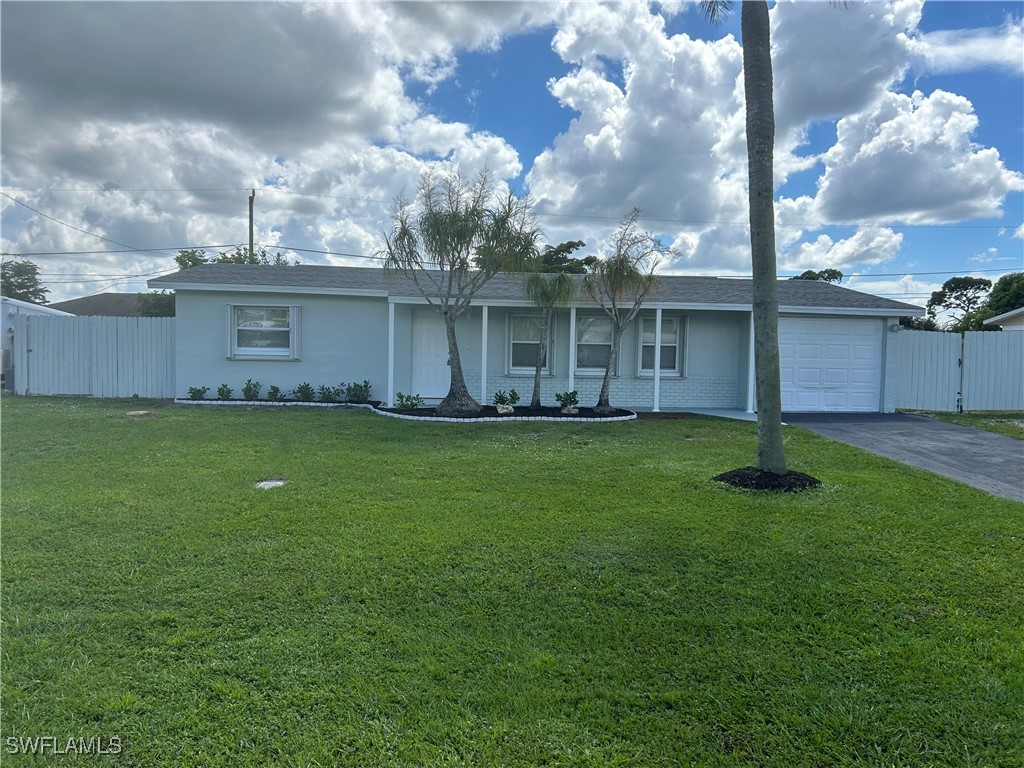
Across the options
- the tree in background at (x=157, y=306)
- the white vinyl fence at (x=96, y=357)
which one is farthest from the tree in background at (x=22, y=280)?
the white vinyl fence at (x=96, y=357)

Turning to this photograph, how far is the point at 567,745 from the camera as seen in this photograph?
2127mm

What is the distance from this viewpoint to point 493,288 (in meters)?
13.4

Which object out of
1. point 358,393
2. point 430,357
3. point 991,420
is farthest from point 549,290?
point 991,420

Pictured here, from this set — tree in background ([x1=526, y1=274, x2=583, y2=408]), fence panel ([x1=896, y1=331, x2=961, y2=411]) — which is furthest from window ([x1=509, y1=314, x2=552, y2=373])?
fence panel ([x1=896, y1=331, x2=961, y2=411])

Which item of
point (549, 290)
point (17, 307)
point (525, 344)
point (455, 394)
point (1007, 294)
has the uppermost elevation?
point (1007, 294)

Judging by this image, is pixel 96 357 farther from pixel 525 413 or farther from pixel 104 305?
pixel 104 305

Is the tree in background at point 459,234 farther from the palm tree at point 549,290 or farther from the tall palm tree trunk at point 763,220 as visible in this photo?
the tall palm tree trunk at point 763,220

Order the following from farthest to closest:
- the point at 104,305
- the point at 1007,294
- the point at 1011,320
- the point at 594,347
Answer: the point at 104,305 < the point at 1007,294 < the point at 1011,320 < the point at 594,347

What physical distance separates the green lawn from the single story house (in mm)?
1170

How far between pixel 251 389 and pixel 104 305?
37.7 meters

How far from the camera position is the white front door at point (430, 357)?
43.3ft

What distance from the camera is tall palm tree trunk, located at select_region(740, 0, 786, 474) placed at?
19.3ft

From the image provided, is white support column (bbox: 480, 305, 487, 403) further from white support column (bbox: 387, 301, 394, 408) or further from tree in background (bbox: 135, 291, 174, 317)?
tree in background (bbox: 135, 291, 174, 317)

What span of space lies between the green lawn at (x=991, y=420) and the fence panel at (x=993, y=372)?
263mm
